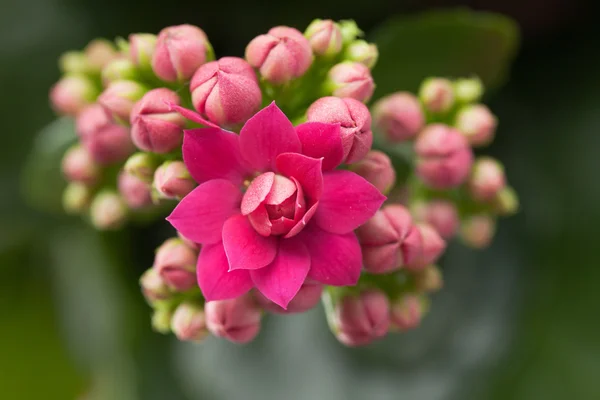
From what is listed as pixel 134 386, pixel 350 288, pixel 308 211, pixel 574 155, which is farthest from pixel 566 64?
pixel 134 386

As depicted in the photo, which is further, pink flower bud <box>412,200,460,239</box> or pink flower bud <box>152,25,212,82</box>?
pink flower bud <box>412,200,460,239</box>

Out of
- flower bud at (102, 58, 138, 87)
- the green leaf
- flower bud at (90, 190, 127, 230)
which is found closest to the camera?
flower bud at (102, 58, 138, 87)

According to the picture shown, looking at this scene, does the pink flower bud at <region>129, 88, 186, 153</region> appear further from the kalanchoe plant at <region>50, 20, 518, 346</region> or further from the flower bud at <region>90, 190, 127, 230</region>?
the flower bud at <region>90, 190, 127, 230</region>

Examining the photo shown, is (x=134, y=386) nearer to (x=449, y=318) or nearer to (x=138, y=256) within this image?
(x=138, y=256)

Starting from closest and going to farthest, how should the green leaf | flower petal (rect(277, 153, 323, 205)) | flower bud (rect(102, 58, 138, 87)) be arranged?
flower petal (rect(277, 153, 323, 205)), flower bud (rect(102, 58, 138, 87)), the green leaf

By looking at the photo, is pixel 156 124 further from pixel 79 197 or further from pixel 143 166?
pixel 79 197

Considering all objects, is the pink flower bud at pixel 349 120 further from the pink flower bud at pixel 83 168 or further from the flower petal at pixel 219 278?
the pink flower bud at pixel 83 168

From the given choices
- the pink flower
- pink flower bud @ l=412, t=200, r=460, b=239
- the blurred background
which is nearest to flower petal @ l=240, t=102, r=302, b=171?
the pink flower

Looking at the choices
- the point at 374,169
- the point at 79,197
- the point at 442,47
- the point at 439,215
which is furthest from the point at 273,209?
the point at 442,47
